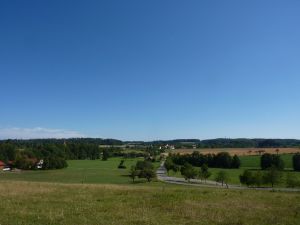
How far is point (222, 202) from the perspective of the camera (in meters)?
26.0

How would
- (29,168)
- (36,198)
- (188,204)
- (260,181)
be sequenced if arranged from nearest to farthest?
(188,204), (36,198), (260,181), (29,168)

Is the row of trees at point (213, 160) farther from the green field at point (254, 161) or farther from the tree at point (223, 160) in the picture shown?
the green field at point (254, 161)

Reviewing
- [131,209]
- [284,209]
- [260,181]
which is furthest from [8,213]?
[260,181]

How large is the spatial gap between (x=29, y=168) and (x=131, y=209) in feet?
464

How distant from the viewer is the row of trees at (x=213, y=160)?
159 metres

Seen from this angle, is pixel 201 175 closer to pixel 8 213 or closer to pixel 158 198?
pixel 158 198

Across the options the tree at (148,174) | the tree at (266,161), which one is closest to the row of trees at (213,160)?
the tree at (266,161)

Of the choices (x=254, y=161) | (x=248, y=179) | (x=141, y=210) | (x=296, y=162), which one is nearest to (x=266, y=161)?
(x=296, y=162)

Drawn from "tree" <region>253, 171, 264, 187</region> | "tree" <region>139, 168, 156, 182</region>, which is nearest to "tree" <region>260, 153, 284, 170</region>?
"tree" <region>139, 168, 156, 182</region>

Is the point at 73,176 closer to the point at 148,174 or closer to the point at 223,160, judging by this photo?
the point at 148,174

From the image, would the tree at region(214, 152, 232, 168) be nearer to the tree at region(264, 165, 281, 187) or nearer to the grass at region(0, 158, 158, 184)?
the grass at region(0, 158, 158, 184)

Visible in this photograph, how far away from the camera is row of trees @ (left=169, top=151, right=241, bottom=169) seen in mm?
159312

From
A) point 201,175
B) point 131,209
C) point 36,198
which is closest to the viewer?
point 131,209

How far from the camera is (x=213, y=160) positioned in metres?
166
